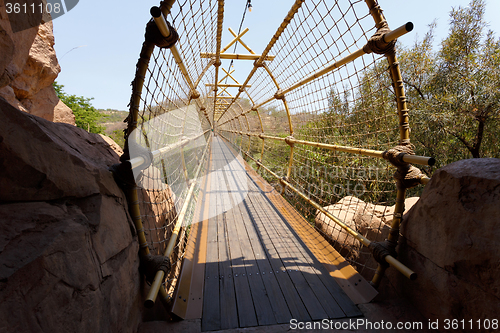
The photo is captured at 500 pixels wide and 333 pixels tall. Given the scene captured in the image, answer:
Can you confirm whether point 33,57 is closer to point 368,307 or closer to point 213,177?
point 213,177

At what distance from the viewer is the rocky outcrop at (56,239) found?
71 cm

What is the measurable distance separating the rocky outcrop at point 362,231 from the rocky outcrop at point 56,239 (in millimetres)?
1641

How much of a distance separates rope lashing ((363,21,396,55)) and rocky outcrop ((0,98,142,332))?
174 cm

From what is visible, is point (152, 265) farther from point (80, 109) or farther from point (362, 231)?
point (80, 109)

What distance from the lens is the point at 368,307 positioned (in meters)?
1.55

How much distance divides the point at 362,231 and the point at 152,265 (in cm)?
216

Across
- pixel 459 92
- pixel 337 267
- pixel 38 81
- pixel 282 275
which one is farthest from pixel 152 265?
pixel 459 92

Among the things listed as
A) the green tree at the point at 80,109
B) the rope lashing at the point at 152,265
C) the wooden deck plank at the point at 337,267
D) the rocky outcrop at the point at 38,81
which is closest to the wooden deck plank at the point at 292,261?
the wooden deck plank at the point at 337,267

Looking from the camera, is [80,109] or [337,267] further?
[80,109]

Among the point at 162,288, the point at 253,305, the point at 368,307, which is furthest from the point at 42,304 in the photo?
the point at 368,307

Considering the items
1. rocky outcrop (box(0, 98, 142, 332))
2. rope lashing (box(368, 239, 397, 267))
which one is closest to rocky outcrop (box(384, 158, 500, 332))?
rope lashing (box(368, 239, 397, 267))

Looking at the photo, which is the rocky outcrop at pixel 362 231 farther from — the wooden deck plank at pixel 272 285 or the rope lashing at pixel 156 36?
the rope lashing at pixel 156 36

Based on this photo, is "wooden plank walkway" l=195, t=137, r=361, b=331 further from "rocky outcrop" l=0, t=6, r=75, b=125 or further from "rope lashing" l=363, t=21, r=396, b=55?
"rocky outcrop" l=0, t=6, r=75, b=125

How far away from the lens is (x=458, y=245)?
47.0 inches
